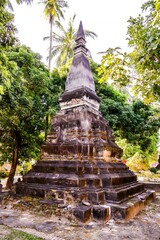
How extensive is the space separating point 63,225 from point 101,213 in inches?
32.8

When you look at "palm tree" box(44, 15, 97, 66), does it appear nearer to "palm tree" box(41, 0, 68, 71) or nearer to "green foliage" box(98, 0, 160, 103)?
"palm tree" box(41, 0, 68, 71)

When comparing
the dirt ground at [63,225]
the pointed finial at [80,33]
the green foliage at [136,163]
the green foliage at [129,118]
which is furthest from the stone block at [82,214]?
the green foliage at [136,163]

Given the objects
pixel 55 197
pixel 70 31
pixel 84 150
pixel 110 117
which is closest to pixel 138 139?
pixel 110 117

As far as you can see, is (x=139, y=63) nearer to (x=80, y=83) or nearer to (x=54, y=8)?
(x=80, y=83)

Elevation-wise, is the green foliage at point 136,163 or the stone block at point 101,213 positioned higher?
the green foliage at point 136,163

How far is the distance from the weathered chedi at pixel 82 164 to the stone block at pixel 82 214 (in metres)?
0.39

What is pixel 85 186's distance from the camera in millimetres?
4520

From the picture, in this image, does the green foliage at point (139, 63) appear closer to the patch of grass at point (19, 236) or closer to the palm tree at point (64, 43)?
Answer: the patch of grass at point (19, 236)

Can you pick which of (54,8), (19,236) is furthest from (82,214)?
(54,8)

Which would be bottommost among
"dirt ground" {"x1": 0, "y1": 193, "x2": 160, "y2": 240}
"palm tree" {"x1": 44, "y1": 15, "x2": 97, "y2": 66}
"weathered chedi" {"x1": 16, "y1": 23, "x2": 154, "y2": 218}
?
"dirt ground" {"x1": 0, "y1": 193, "x2": 160, "y2": 240}

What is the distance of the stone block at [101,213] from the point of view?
3.77 metres

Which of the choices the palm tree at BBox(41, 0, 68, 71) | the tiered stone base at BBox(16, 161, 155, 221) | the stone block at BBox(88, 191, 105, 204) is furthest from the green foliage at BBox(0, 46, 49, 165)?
the palm tree at BBox(41, 0, 68, 71)

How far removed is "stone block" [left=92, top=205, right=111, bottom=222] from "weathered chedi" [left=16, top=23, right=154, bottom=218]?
22cm

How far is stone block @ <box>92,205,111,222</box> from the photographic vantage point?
3770 mm
